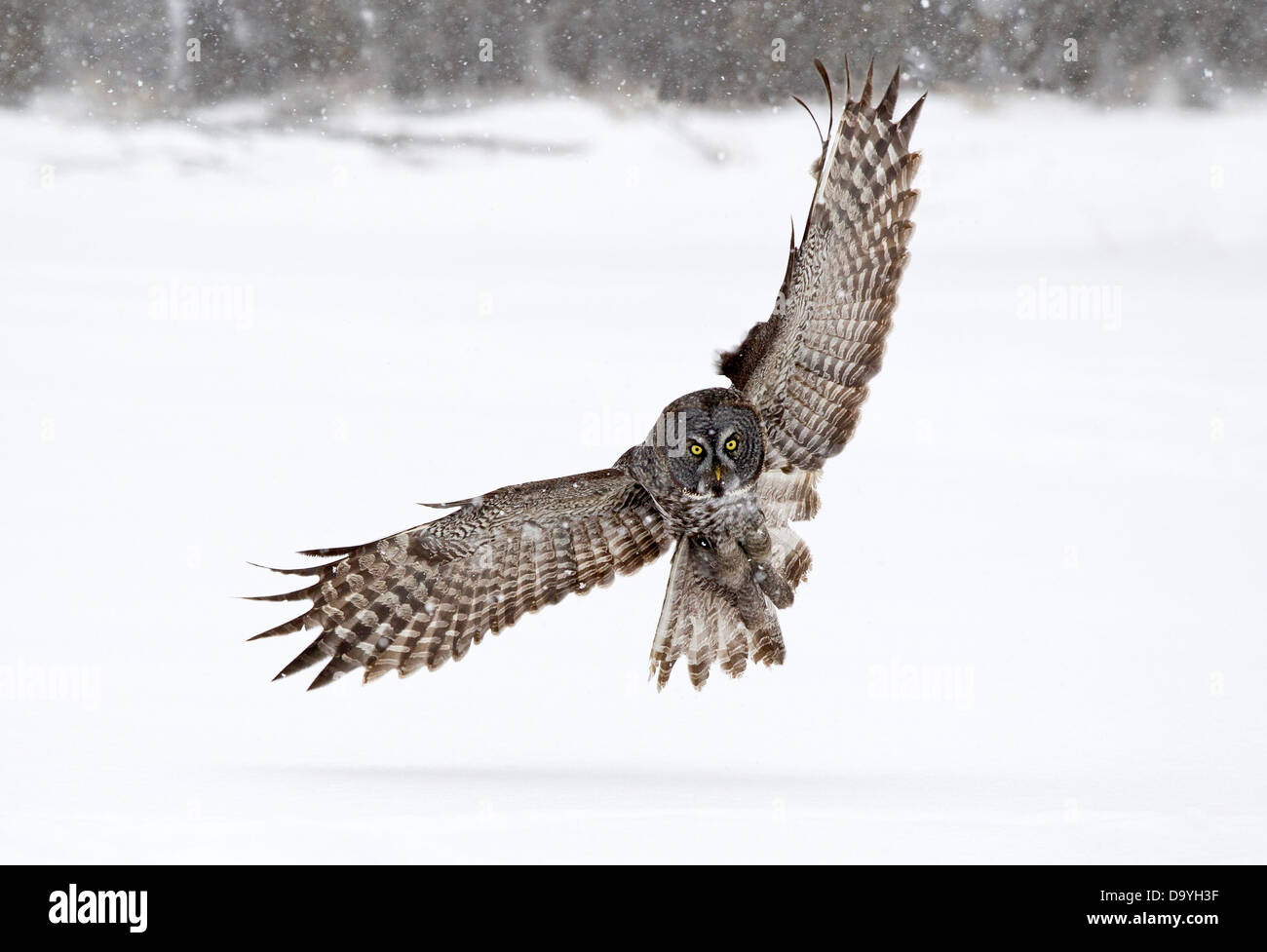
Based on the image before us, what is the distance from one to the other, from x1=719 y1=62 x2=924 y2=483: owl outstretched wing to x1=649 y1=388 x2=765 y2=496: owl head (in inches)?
7.2

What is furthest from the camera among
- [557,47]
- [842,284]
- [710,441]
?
[557,47]

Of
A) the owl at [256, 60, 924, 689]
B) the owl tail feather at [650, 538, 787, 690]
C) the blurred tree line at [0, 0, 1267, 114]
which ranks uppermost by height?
the blurred tree line at [0, 0, 1267, 114]

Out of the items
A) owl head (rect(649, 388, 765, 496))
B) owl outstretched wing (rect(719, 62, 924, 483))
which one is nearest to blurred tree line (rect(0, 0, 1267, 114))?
owl outstretched wing (rect(719, 62, 924, 483))

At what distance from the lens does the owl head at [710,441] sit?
2666mm

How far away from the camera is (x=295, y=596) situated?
2.66 meters

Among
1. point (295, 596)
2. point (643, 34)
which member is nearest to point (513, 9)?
point (643, 34)

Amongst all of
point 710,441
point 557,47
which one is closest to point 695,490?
point 710,441

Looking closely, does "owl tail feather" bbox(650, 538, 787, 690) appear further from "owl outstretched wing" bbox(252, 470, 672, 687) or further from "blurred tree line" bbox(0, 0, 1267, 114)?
"blurred tree line" bbox(0, 0, 1267, 114)

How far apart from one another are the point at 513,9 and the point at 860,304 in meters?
3.72

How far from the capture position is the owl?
2689 millimetres

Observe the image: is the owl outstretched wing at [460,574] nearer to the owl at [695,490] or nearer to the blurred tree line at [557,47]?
the owl at [695,490]

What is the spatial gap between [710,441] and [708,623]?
55 centimetres

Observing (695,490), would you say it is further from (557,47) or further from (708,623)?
(557,47)

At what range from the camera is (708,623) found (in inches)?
118
